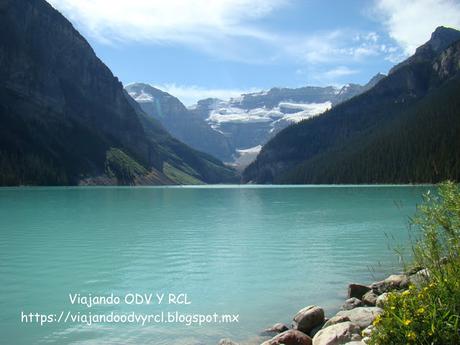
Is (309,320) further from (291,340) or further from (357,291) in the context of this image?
(357,291)

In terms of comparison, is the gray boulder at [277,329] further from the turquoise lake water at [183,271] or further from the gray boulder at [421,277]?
the gray boulder at [421,277]

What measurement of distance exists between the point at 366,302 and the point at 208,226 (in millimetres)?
36412

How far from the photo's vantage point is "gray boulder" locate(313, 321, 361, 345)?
41.6 ft

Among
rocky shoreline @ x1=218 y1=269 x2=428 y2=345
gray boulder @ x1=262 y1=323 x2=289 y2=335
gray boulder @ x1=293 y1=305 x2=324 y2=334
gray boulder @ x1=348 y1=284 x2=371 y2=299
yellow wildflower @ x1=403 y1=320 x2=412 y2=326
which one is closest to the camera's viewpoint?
yellow wildflower @ x1=403 y1=320 x2=412 y2=326

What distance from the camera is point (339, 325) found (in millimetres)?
13508

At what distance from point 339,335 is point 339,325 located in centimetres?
68

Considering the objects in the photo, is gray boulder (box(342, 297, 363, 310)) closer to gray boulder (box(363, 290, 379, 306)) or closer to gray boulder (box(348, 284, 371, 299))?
gray boulder (box(363, 290, 379, 306))

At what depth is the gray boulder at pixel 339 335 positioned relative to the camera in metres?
12.7

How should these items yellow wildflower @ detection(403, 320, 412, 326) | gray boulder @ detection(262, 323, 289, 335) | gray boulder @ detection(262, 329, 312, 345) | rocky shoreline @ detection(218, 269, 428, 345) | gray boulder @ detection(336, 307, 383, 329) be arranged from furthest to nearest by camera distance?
1. gray boulder @ detection(262, 323, 289, 335)
2. gray boulder @ detection(336, 307, 383, 329)
3. gray boulder @ detection(262, 329, 312, 345)
4. rocky shoreline @ detection(218, 269, 428, 345)
5. yellow wildflower @ detection(403, 320, 412, 326)

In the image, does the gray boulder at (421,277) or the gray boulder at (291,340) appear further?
the gray boulder at (291,340)

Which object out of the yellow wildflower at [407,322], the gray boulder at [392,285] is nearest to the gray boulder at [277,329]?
the gray boulder at [392,285]

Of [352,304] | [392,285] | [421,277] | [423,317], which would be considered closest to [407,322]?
[423,317]

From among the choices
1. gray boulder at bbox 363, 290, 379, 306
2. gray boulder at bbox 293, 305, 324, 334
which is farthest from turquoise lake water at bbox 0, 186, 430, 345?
gray boulder at bbox 293, 305, 324, 334

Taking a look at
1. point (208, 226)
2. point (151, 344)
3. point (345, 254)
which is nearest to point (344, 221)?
point (208, 226)
